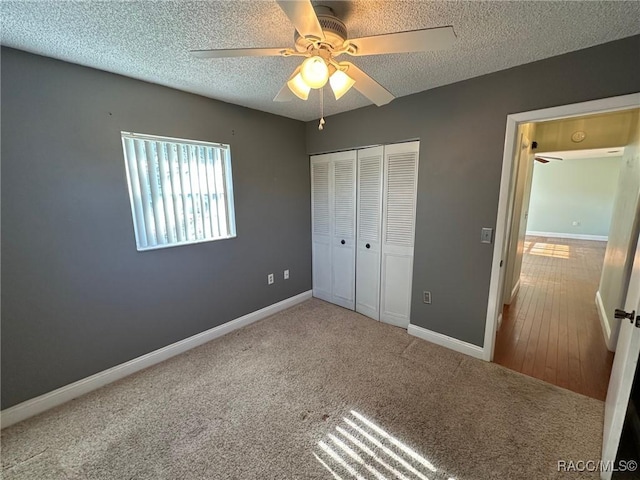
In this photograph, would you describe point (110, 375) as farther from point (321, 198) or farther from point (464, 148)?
point (464, 148)

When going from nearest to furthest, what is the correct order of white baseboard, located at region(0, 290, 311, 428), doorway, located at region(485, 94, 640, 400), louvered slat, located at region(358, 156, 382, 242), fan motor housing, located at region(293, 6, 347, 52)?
fan motor housing, located at region(293, 6, 347, 52)
white baseboard, located at region(0, 290, 311, 428)
doorway, located at region(485, 94, 640, 400)
louvered slat, located at region(358, 156, 382, 242)

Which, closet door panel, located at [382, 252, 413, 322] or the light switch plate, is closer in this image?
the light switch plate

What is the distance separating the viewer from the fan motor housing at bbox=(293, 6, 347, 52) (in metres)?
1.19

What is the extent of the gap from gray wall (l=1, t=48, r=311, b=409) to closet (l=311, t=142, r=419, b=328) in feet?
3.81

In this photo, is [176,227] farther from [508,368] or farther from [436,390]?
[508,368]

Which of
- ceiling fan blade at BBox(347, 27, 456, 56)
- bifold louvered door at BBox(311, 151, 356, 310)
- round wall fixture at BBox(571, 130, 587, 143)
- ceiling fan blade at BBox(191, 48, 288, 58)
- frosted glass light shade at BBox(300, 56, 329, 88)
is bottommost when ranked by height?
bifold louvered door at BBox(311, 151, 356, 310)

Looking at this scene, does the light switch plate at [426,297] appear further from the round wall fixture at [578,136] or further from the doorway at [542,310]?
the round wall fixture at [578,136]

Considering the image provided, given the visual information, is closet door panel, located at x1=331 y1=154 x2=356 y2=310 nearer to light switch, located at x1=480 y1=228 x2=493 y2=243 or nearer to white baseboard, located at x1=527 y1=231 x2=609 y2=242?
light switch, located at x1=480 y1=228 x2=493 y2=243

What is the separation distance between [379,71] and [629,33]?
144cm

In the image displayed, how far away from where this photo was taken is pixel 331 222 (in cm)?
344

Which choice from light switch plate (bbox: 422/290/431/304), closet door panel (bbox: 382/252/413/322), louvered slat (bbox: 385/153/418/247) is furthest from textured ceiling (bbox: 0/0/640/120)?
light switch plate (bbox: 422/290/431/304)

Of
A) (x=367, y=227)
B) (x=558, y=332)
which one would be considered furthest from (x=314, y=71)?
(x=558, y=332)

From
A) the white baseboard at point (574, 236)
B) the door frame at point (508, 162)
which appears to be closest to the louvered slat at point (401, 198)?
the door frame at point (508, 162)

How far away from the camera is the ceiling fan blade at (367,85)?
135 cm
